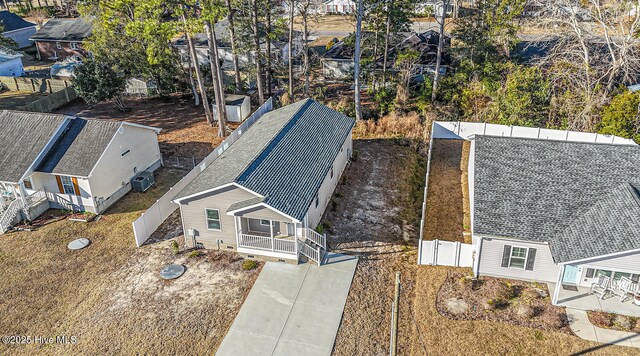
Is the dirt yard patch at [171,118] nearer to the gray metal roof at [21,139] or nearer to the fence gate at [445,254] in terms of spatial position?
the gray metal roof at [21,139]

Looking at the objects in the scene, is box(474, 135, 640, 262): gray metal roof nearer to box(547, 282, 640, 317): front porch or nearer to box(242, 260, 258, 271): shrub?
box(547, 282, 640, 317): front porch

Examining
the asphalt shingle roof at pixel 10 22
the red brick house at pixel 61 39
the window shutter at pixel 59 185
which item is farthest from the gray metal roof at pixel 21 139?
the asphalt shingle roof at pixel 10 22

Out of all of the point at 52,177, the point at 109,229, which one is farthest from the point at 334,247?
the point at 52,177

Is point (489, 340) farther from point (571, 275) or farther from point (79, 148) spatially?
point (79, 148)

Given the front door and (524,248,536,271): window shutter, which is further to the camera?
(524,248,536,271): window shutter

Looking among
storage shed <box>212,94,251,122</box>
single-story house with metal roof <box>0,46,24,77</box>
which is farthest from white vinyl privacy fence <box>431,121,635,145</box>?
single-story house with metal roof <box>0,46,24,77</box>

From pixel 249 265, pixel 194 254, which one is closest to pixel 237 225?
pixel 249 265
